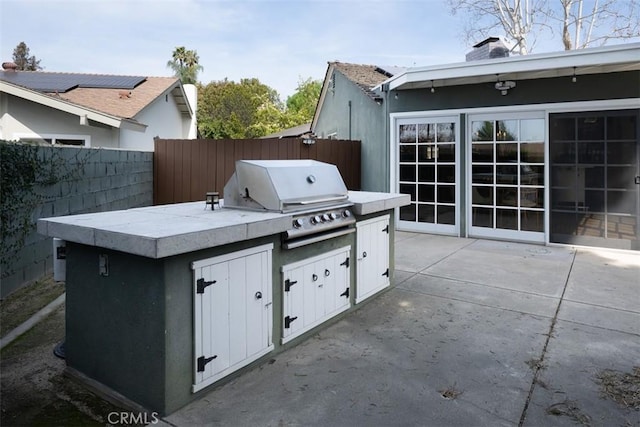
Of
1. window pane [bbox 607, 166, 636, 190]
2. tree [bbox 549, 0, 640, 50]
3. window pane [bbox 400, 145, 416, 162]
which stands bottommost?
window pane [bbox 607, 166, 636, 190]

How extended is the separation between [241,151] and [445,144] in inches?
147

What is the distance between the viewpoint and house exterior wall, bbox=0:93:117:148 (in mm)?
8008

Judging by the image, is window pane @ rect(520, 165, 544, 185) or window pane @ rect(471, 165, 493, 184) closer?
window pane @ rect(520, 165, 544, 185)

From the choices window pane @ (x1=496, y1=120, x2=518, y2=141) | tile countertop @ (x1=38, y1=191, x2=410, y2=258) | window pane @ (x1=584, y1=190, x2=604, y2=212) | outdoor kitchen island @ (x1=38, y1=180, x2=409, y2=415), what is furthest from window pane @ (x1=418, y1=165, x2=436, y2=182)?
tile countertop @ (x1=38, y1=191, x2=410, y2=258)

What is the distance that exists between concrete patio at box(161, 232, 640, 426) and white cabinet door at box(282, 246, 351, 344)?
0.14 metres

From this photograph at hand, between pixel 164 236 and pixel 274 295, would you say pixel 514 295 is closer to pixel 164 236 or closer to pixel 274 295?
pixel 274 295

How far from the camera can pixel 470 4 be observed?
15430mm

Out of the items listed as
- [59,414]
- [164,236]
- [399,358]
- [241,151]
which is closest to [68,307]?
[59,414]

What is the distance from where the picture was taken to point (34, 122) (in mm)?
8102

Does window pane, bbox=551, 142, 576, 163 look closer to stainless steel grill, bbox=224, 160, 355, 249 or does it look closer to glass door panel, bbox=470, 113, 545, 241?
glass door panel, bbox=470, 113, 545, 241

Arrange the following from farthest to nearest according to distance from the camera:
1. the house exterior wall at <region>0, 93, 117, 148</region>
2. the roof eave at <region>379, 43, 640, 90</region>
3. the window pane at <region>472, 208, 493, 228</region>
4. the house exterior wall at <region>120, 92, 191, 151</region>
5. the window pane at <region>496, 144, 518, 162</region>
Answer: the house exterior wall at <region>120, 92, 191, 151</region> → the house exterior wall at <region>0, 93, 117, 148</region> → the window pane at <region>472, 208, 493, 228</region> → the window pane at <region>496, 144, 518, 162</region> → the roof eave at <region>379, 43, 640, 90</region>

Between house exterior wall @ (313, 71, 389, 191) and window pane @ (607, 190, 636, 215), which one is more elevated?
house exterior wall @ (313, 71, 389, 191)

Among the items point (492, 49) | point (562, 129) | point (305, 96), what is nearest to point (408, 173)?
point (492, 49)

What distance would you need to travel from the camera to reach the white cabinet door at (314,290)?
2.94 metres
